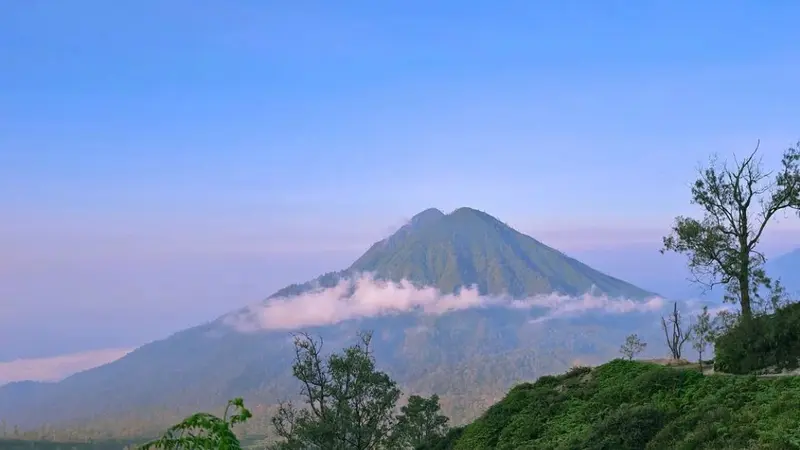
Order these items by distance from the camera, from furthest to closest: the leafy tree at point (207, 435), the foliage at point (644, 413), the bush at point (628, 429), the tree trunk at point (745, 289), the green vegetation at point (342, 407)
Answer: the green vegetation at point (342, 407) < the tree trunk at point (745, 289) < the bush at point (628, 429) < the foliage at point (644, 413) < the leafy tree at point (207, 435)

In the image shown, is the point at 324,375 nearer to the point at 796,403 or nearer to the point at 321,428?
the point at 321,428

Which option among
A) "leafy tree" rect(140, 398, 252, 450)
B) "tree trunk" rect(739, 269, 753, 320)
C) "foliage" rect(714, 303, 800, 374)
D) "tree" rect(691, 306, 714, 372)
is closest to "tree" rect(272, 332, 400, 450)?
"tree" rect(691, 306, 714, 372)

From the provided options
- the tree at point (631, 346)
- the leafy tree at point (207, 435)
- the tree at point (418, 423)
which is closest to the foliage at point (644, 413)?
the leafy tree at point (207, 435)

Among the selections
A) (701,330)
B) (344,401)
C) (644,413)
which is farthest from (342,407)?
(644,413)

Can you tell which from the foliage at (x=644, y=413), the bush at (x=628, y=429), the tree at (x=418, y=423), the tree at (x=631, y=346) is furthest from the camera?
the tree at (x=631, y=346)

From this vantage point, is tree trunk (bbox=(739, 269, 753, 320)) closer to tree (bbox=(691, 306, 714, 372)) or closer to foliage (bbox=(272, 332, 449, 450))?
tree (bbox=(691, 306, 714, 372))

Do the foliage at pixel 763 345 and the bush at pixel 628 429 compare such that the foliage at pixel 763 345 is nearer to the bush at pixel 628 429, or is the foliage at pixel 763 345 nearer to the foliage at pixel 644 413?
the foliage at pixel 644 413

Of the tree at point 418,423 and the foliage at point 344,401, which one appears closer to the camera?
the foliage at point 344,401
